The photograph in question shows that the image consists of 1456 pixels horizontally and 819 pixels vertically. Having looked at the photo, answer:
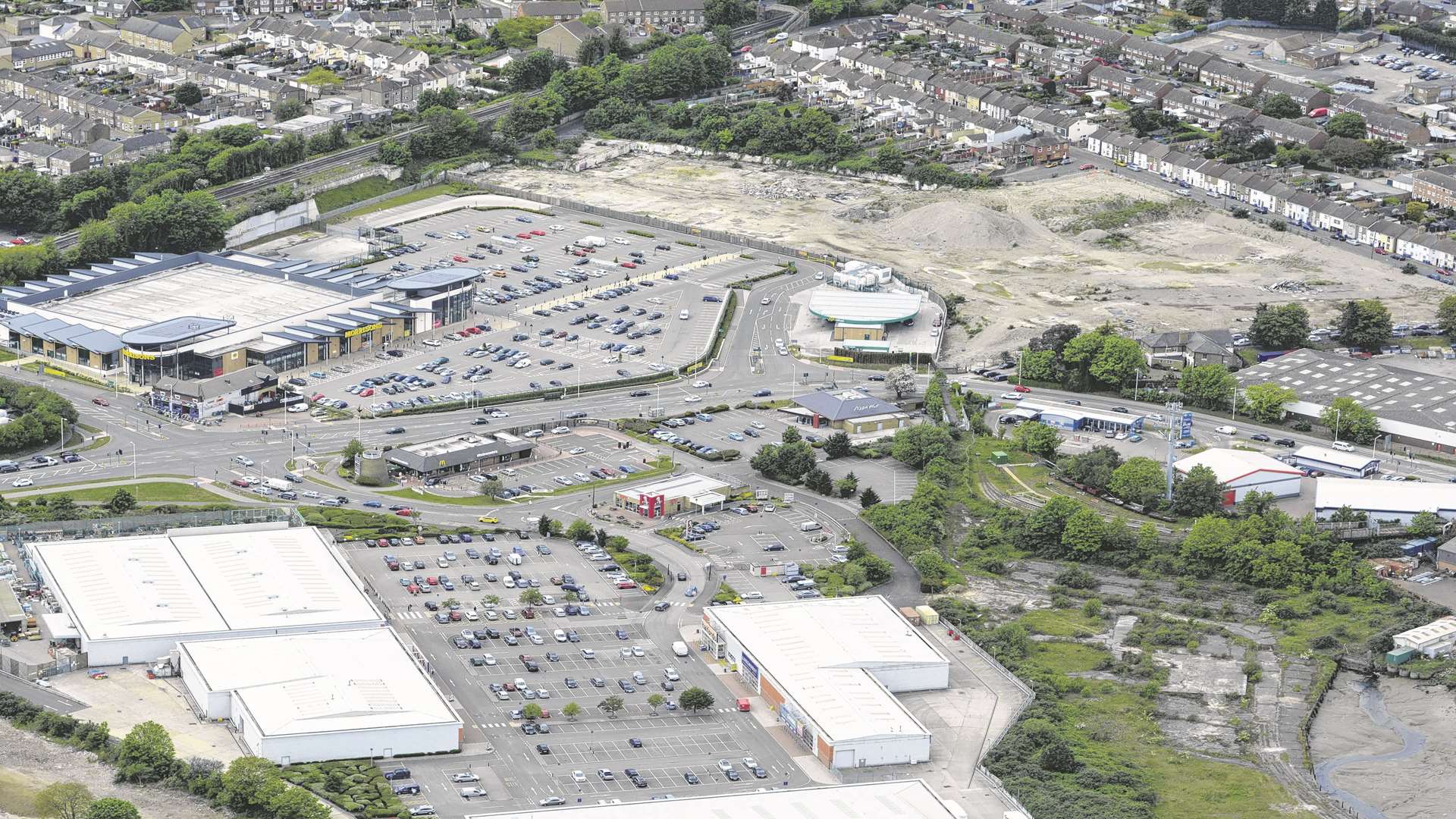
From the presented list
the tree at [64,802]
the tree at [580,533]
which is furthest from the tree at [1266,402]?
the tree at [64,802]

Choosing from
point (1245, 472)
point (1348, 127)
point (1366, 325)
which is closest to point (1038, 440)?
point (1245, 472)

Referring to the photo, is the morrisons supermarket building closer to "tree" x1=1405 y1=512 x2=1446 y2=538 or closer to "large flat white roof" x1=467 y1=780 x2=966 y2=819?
"large flat white roof" x1=467 y1=780 x2=966 y2=819

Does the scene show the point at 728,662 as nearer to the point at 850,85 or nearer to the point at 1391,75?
the point at 850,85

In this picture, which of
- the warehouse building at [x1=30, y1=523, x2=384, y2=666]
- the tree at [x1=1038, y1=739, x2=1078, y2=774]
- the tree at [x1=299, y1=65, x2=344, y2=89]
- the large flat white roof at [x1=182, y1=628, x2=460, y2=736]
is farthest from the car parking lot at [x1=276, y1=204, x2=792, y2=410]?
the tree at [x1=1038, y1=739, x2=1078, y2=774]

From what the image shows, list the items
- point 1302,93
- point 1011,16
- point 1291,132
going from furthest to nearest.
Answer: point 1011,16, point 1302,93, point 1291,132

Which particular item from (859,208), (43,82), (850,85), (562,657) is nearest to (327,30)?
(43,82)

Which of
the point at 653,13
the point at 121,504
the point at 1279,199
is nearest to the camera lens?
the point at 121,504

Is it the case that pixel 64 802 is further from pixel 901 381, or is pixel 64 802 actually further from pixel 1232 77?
pixel 1232 77

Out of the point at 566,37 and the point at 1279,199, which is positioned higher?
the point at 566,37
